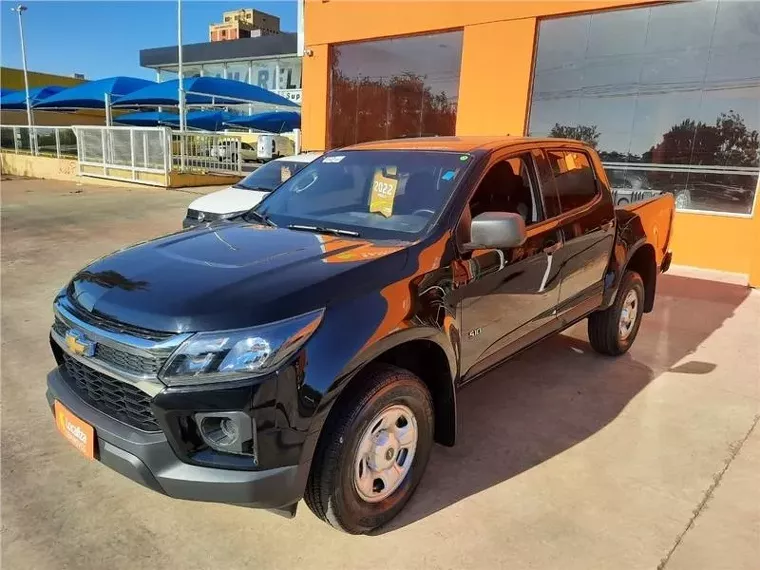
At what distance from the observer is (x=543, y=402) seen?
4.12m

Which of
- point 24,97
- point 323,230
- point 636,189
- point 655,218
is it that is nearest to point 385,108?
point 636,189

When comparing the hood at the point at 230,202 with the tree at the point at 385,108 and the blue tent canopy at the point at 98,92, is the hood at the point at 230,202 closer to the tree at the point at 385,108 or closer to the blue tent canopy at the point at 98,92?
the tree at the point at 385,108

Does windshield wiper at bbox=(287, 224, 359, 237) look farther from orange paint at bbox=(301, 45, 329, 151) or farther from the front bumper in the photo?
orange paint at bbox=(301, 45, 329, 151)

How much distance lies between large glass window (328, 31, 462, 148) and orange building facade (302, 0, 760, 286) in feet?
0.10

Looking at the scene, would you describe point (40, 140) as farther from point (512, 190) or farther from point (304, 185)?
point (512, 190)

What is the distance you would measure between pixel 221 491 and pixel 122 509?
3.24 feet

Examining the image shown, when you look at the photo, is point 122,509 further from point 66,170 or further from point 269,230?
point 66,170

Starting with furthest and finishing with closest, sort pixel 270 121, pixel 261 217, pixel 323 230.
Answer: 1. pixel 270 121
2. pixel 261 217
3. pixel 323 230

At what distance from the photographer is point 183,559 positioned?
8.17 feet

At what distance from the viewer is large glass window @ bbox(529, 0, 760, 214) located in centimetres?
787

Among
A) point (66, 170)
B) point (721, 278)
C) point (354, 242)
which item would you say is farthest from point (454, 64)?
point (66, 170)

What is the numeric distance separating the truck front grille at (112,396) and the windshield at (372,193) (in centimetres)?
135

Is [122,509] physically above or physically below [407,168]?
below

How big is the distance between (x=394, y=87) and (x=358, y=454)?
32.7 ft
